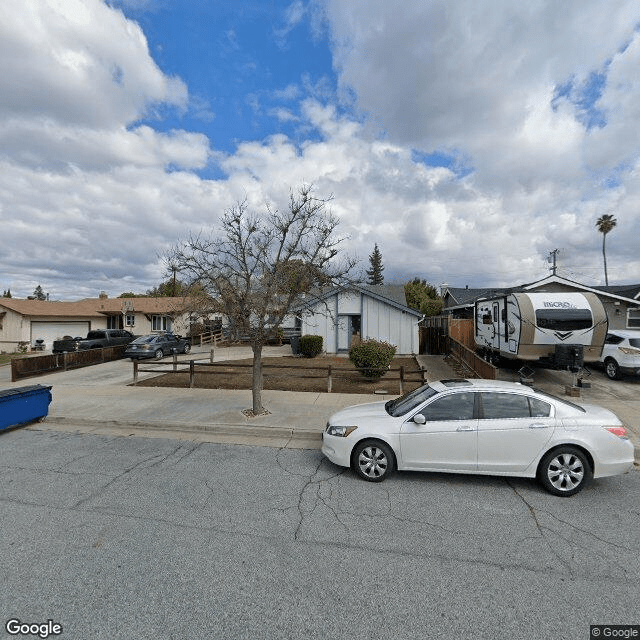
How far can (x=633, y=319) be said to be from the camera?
17375 millimetres

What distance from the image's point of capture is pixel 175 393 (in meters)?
10.4

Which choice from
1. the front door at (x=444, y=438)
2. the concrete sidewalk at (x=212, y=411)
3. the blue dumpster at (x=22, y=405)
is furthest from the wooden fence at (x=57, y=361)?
the front door at (x=444, y=438)

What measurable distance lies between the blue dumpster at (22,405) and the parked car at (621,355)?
53.0ft

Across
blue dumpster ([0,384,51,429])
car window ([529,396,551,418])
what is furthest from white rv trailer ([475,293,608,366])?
blue dumpster ([0,384,51,429])

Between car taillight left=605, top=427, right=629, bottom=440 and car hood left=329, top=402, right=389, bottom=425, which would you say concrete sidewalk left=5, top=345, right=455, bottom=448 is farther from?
car taillight left=605, top=427, right=629, bottom=440

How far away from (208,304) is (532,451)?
6.70 m

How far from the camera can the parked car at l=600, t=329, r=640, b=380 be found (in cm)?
1122

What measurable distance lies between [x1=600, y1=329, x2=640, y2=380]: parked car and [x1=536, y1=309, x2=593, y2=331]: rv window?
2.17m

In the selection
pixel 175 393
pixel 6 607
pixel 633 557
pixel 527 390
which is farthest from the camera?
pixel 175 393

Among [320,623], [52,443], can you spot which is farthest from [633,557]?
[52,443]

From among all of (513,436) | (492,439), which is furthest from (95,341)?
(513,436)

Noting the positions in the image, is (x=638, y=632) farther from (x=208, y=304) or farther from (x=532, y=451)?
(x=208, y=304)

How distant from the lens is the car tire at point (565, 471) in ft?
14.7

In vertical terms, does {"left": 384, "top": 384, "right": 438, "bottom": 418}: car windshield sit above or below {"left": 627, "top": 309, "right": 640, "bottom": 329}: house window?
below
